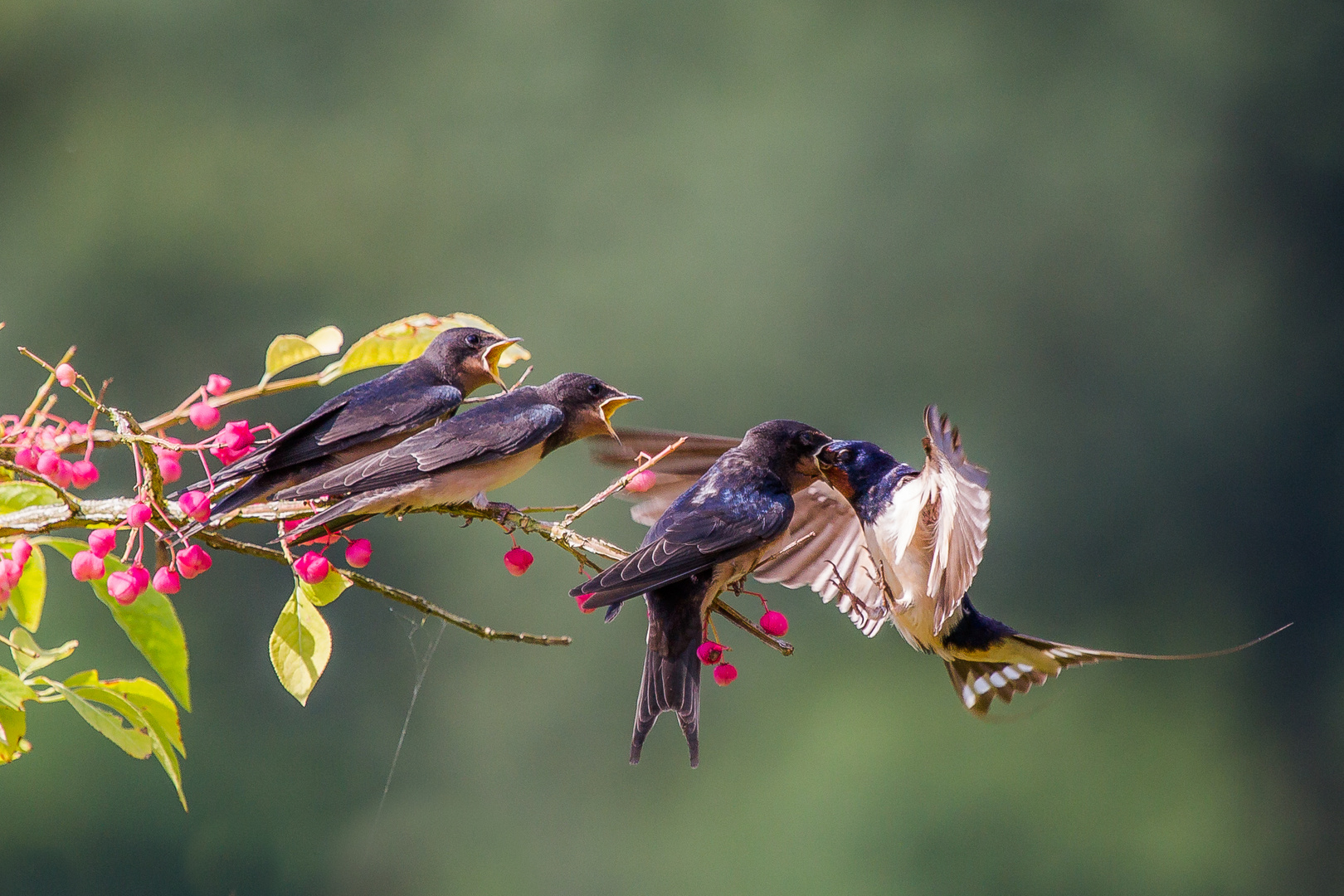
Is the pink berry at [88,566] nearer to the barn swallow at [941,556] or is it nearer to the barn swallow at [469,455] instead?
the barn swallow at [469,455]

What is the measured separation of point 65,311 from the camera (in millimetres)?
14148

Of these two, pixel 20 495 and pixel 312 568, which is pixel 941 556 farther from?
pixel 20 495

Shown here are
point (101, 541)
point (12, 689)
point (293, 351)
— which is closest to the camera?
point (12, 689)

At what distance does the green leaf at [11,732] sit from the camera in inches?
35.2

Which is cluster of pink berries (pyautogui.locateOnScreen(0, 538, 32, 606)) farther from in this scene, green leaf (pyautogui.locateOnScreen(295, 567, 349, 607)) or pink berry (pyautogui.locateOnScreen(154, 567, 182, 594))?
green leaf (pyautogui.locateOnScreen(295, 567, 349, 607))

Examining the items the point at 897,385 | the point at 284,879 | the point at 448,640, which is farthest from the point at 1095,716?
the point at 284,879

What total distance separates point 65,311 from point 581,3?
9.55m

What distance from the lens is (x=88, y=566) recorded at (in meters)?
1.02

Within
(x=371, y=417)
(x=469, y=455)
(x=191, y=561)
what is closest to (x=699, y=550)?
(x=469, y=455)

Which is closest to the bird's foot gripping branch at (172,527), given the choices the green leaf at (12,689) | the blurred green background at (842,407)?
the green leaf at (12,689)

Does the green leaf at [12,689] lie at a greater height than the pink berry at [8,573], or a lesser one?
lesser

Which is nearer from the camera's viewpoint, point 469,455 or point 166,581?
point 166,581

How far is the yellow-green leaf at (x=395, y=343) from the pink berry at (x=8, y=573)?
0.32 m

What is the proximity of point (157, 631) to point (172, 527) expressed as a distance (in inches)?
3.2
